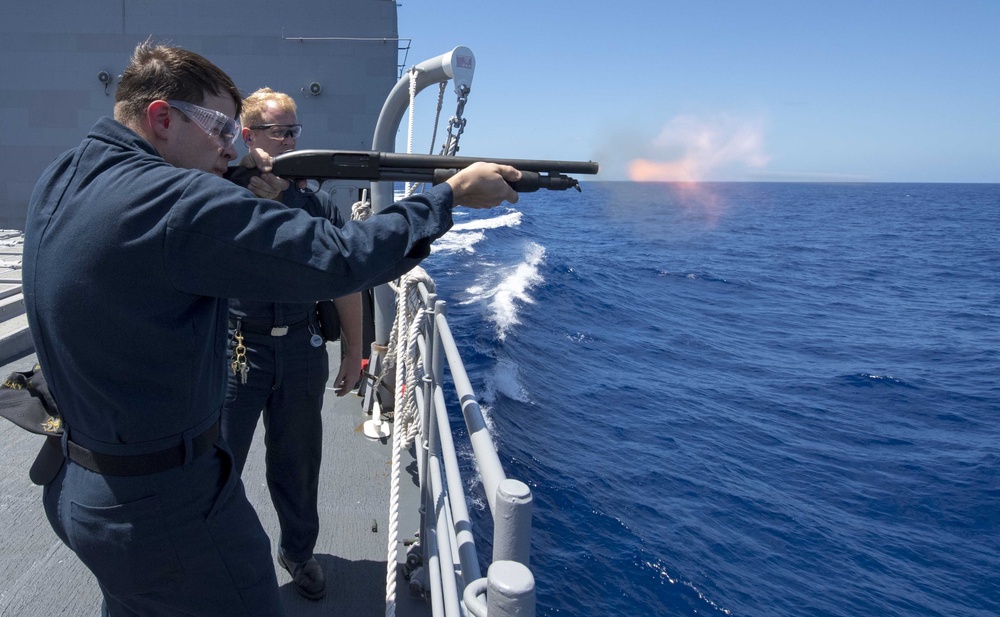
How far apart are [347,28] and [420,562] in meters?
7.81

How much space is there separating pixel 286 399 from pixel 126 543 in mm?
1096

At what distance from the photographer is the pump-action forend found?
2023 millimetres

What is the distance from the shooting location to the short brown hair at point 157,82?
136 centimetres

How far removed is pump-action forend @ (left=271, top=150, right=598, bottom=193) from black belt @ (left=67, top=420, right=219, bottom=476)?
0.96m

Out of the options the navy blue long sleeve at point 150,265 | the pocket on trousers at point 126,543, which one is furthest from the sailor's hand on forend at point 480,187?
the pocket on trousers at point 126,543

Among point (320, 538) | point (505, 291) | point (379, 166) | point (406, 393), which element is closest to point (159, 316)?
point (379, 166)

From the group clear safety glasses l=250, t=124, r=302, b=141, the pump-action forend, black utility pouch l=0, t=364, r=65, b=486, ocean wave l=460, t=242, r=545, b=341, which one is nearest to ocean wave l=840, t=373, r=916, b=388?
ocean wave l=460, t=242, r=545, b=341

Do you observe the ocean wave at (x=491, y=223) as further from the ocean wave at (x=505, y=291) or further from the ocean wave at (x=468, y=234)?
the ocean wave at (x=505, y=291)

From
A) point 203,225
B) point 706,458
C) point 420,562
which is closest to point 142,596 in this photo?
point 203,225

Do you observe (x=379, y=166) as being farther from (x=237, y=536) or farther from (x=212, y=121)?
(x=237, y=536)

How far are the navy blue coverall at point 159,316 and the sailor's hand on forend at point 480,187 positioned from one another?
0.13 meters

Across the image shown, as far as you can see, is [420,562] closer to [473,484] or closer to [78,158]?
[78,158]

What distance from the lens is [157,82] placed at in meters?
1.36

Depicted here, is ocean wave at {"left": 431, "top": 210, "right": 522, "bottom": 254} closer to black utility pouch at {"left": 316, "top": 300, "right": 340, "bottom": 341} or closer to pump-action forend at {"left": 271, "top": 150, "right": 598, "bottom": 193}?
black utility pouch at {"left": 316, "top": 300, "right": 340, "bottom": 341}
